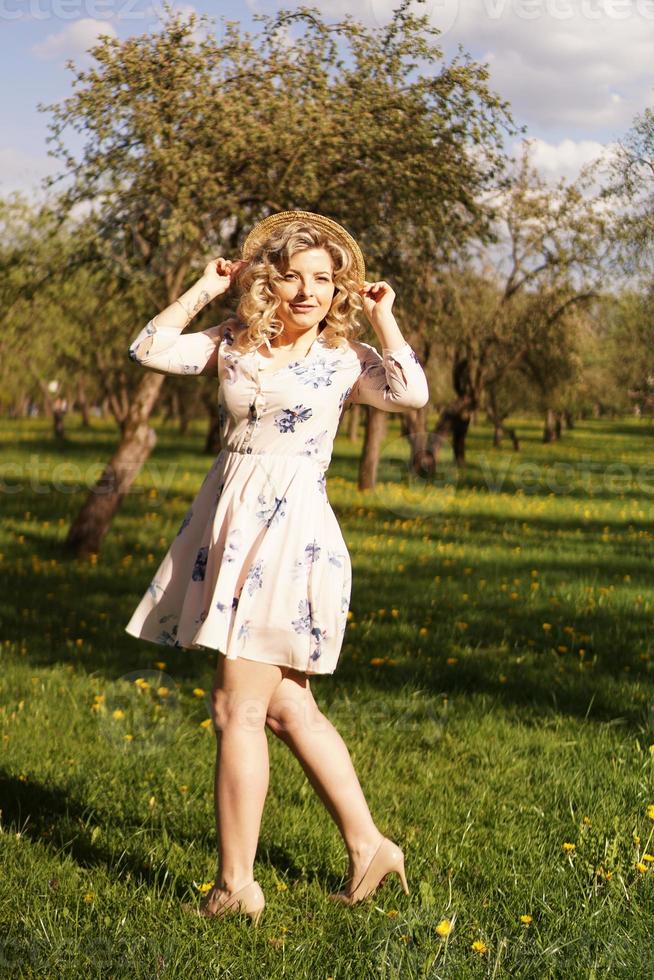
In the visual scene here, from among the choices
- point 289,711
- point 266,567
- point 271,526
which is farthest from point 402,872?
point 271,526

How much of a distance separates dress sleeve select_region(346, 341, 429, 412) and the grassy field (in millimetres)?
1640

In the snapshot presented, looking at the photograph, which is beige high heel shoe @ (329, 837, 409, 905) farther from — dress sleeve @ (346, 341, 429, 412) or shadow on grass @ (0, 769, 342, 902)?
dress sleeve @ (346, 341, 429, 412)

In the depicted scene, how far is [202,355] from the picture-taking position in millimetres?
3754

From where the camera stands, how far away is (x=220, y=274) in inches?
151

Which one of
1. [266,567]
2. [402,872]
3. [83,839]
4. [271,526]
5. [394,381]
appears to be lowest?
[83,839]

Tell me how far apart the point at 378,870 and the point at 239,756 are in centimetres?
65

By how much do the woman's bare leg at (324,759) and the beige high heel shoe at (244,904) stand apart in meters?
0.36

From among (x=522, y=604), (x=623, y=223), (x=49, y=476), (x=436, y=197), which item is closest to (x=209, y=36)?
(x=436, y=197)

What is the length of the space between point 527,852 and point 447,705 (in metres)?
2.17

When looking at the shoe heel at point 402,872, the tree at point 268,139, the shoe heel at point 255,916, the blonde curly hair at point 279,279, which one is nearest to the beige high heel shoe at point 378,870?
the shoe heel at point 402,872

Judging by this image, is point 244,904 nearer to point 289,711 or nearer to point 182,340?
point 289,711

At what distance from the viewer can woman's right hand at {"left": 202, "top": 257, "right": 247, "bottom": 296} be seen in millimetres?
3770

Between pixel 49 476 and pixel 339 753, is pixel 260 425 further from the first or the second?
pixel 49 476

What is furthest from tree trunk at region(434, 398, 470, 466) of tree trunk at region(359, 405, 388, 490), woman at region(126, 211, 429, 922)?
woman at region(126, 211, 429, 922)
